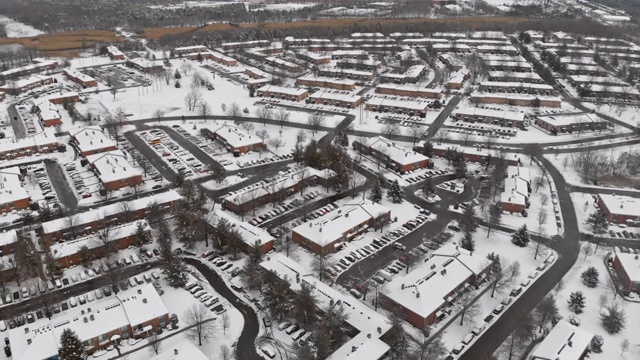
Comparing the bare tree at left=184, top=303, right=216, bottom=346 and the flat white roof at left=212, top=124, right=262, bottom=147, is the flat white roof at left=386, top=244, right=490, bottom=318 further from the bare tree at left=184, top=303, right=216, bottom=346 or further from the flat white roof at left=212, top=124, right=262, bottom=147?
the flat white roof at left=212, top=124, right=262, bottom=147

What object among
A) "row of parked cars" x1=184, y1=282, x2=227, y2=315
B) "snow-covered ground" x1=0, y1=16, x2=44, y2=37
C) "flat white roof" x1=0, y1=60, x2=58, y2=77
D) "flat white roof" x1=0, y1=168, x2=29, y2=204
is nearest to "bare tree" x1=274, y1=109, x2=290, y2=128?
"flat white roof" x1=0, y1=168, x2=29, y2=204

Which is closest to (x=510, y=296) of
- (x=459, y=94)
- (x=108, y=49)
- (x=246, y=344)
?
(x=246, y=344)

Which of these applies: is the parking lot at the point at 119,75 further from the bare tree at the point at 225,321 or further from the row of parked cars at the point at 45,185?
the bare tree at the point at 225,321

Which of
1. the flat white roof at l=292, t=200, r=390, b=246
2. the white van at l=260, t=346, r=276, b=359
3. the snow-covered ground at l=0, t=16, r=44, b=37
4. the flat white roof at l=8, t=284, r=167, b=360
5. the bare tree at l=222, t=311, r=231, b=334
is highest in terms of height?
the snow-covered ground at l=0, t=16, r=44, b=37

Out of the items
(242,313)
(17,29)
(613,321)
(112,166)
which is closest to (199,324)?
(242,313)

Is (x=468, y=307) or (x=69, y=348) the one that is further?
(x=468, y=307)

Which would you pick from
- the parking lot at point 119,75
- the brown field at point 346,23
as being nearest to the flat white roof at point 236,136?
the parking lot at point 119,75

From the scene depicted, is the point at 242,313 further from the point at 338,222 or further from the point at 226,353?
the point at 338,222
